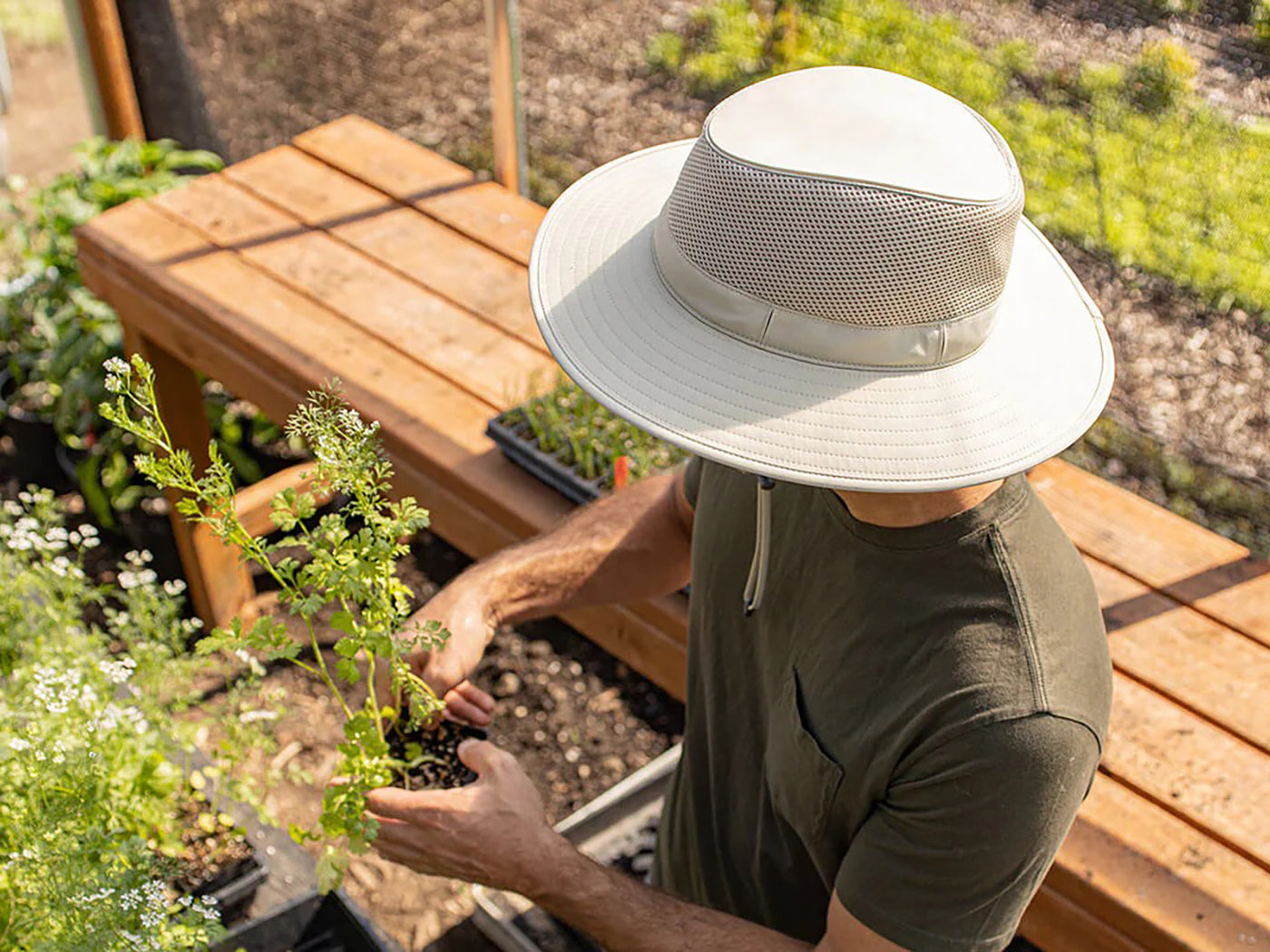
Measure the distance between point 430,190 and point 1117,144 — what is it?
→ 1.85 metres

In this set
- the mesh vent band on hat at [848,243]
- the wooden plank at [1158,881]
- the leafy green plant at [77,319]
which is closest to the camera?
the mesh vent band on hat at [848,243]

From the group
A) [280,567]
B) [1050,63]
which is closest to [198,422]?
[280,567]

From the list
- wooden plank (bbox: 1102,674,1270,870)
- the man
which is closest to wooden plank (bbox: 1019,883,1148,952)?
wooden plank (bbox: 1102,674,1270,870)

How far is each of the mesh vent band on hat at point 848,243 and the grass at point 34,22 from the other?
6761mm

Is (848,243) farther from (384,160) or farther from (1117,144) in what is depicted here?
(1117,144)

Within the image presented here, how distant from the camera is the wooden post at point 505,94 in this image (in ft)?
11.1

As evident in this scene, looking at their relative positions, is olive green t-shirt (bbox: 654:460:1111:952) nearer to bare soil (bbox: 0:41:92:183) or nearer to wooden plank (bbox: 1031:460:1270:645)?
wooden plank (bbox: 1031:460:1270:645)

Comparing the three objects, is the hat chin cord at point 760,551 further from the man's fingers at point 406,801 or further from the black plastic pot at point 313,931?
the black plastic pot at point 313,931

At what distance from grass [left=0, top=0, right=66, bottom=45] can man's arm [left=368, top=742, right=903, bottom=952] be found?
6.56 metres

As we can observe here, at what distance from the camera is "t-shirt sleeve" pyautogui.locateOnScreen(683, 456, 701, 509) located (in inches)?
74.0

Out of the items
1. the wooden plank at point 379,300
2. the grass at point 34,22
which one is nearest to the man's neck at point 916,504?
the wooden plank at point 379,300

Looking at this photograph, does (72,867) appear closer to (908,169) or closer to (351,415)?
(351,415)

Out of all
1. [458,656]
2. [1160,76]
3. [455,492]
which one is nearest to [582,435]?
[455,492]

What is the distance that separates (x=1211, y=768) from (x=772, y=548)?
34.5 inches
